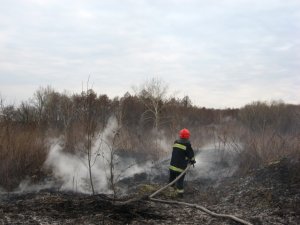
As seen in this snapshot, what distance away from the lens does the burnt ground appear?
835 cm

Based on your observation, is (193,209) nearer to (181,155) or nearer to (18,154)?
(181,155)

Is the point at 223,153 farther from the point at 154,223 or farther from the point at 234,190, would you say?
the point at 154,223

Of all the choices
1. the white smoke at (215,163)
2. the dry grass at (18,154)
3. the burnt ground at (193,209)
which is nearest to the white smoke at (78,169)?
the dry grass at (18,154)

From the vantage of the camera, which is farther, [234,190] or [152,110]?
[152,110]

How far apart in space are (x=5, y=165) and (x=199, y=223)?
7172 millimetres

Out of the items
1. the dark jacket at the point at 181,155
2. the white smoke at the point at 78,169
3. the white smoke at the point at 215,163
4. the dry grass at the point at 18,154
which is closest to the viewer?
the dark jacket at the point at 181,155

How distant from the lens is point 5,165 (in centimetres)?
1291

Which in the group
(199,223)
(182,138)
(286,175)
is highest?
(182,138)

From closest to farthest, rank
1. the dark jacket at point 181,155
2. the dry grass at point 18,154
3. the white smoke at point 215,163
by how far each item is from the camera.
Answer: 1. the dark jacket at point 181,155
2. the dry grass at point 18,154
3. the white smoke at point 215,163

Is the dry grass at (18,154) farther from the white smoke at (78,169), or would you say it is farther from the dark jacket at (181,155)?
the dark jacket at (181,155)

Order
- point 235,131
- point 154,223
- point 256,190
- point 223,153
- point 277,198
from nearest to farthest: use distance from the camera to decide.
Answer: point 154,223, point 277,198, point 256,190, point 223,153, point 235,131

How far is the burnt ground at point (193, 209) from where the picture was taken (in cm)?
835

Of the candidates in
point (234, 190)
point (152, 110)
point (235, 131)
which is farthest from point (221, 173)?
point (152, 110)

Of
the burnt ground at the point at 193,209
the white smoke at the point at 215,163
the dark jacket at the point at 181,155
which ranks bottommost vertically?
the burnt ground at the point at 193,209
